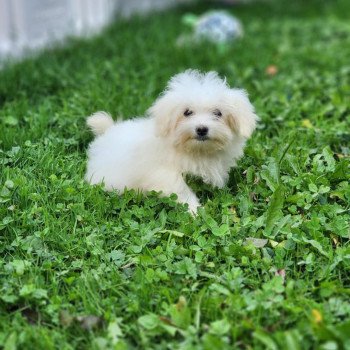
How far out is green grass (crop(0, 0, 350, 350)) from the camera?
8.65 ft

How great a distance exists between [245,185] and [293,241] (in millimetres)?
615

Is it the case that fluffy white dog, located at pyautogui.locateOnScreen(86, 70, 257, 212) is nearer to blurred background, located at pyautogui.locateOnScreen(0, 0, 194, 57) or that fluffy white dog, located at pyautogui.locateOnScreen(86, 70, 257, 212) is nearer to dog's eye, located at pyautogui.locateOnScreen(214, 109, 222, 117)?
dog's eye, located at pyautogui.locateOnScreen(214, 109, 222, 117)

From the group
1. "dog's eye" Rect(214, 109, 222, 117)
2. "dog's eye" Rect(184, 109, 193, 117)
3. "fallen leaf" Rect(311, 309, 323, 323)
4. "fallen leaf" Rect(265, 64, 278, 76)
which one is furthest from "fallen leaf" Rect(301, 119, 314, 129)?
"fallen leaf" Rect(311, 309, 323, 323)

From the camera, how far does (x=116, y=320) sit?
267 centimetres

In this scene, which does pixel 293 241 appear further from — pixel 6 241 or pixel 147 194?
pixel 6 241

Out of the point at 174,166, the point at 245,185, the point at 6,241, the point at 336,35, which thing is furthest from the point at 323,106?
the point at 336,35

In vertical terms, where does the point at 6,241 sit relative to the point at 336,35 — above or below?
above

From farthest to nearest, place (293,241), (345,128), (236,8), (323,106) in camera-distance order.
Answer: (236,8) < (323,106) < (345,128) < (293,241)

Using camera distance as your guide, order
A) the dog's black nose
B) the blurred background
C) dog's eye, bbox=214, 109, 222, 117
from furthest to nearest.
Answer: the blurred background → dog's eye, bbox=214, 109, 222, 117 → the dog's black nose

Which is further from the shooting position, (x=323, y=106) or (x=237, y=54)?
(x=237, y=54)

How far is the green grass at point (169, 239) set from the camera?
104 inches

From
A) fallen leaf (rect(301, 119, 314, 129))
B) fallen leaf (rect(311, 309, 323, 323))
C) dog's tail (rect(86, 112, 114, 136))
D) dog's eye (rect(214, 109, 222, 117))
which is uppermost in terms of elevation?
dog's eye (rect(214, 109, 222, 117))

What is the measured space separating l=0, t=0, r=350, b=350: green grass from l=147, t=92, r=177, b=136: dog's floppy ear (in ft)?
1.14

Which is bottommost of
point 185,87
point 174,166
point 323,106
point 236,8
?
point 236,8
